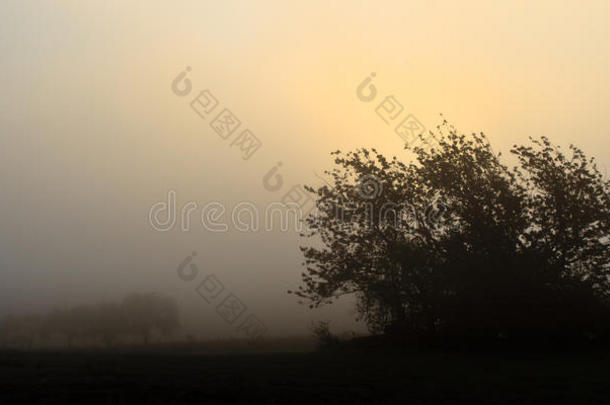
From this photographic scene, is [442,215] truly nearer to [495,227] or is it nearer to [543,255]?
[495,227]

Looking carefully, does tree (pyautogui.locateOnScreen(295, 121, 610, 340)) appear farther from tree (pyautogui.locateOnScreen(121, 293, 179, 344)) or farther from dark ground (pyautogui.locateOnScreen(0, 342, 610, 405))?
tree (pyautogui.locateOnScreen(121, 293, 179, 344))

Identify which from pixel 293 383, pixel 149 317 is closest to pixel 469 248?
pixel 293 383

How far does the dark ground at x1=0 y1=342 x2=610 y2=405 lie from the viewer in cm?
1717

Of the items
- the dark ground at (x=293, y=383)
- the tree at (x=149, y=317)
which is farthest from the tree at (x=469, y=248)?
the tree at (x=149, y=317)

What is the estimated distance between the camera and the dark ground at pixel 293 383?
17172 millimetres

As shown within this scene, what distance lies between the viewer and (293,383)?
1995 centimetres

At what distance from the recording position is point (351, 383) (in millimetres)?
20719

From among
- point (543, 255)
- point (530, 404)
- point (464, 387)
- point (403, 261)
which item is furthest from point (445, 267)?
point (530, 404)

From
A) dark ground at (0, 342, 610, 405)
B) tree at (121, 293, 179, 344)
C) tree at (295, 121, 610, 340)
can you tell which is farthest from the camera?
tree at (121, 293, 179, 344)

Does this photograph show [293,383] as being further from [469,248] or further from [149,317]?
[149,317]

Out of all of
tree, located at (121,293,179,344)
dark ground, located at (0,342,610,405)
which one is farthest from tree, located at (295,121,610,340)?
tree, located at (121,293,179,344)

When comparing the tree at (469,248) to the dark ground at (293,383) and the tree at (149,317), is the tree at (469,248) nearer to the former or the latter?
the dark ground at (293,383)

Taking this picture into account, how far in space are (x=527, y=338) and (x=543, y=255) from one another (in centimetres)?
606

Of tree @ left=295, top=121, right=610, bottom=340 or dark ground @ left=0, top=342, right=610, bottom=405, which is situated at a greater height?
tree @ left=295, top=121, right=610, bottom=340
